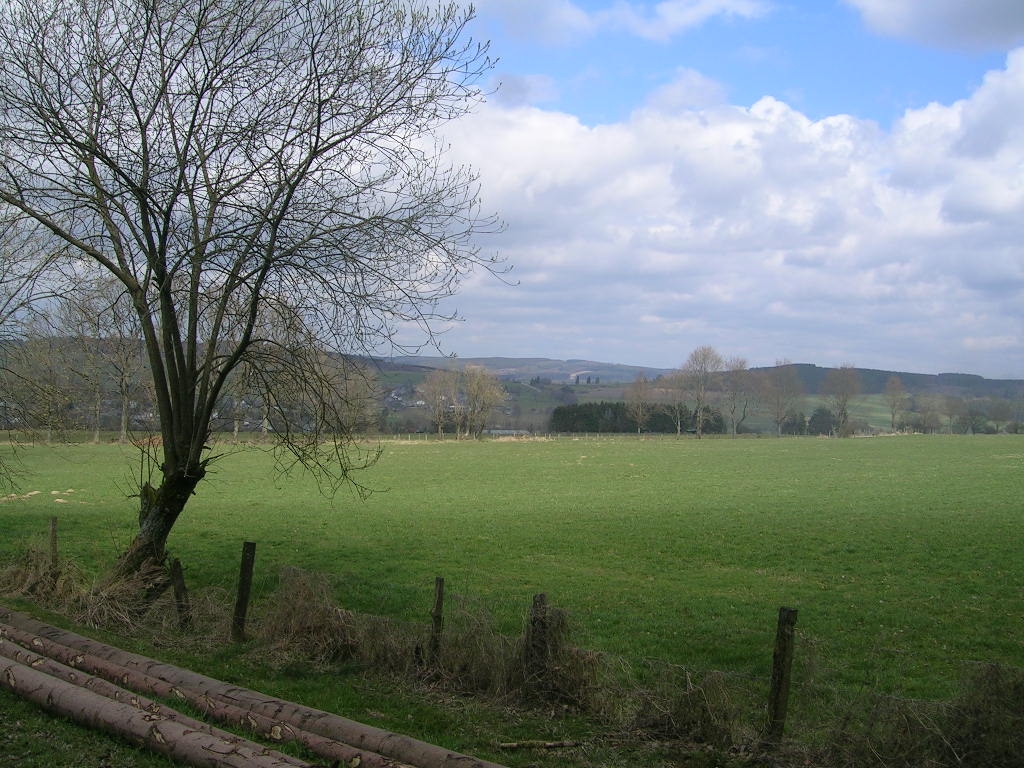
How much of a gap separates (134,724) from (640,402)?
129m

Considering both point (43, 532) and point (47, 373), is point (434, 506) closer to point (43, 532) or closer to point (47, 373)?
point (43, 532)

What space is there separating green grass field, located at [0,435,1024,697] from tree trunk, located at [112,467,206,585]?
249 cm

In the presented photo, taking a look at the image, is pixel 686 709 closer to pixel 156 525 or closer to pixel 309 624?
pixel 309 624

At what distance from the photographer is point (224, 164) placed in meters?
10.5

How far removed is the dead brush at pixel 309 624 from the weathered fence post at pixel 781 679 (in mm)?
4845

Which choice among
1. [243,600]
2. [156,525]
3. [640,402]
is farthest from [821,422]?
[243,600]

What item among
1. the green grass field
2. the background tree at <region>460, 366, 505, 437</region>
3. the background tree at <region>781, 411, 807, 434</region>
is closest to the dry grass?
the green grass field

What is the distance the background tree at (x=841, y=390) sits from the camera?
455ft

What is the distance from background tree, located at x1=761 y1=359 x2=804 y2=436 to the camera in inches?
5492

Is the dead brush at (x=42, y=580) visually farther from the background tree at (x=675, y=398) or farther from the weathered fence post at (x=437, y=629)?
the background tree at (x=675, y=398)

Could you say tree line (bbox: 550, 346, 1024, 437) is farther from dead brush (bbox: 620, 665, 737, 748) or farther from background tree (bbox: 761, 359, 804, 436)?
dead brush (bbox: 620, 665, 737, 748)

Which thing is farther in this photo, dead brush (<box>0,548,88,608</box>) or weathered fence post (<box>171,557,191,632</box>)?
dead brush (<box>0,548,88,608</box>)

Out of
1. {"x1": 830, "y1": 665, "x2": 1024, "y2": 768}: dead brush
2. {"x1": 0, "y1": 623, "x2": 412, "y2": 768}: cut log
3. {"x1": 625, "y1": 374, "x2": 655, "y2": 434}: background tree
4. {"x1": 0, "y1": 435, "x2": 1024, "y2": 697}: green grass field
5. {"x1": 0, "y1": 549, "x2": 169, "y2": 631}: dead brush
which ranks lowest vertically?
{"x1": 0, "y1": 435, "x2": 1024, "y2": 697}: green grass field

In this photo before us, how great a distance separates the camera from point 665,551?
20.1 metres
